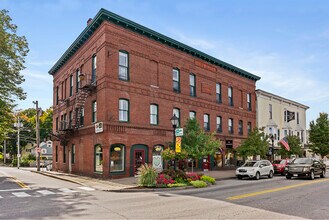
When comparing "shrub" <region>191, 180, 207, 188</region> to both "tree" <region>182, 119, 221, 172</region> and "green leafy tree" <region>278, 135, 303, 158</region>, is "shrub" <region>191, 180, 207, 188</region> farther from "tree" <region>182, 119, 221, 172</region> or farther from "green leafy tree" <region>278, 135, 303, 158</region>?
"green leafy tree" <region>278, 135, 303, 158</region>

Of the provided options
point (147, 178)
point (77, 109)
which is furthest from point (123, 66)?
point (147, 178)

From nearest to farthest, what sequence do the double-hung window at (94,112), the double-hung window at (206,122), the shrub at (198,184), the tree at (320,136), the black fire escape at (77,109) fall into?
1. the shrub at (198,184)
2. the double-hung window at (94,112)
3. the black fire escape at (77,109)
4. the double-hung window at (206,122)
5. the tree at (320,136)

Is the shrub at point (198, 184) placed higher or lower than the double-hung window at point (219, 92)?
lower

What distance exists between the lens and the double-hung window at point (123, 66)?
2481cm

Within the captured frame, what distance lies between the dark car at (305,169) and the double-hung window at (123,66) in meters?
14.9

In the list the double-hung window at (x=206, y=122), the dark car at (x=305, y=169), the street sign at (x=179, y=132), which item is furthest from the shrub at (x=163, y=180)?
the double-hung window at (x=206, y=122)

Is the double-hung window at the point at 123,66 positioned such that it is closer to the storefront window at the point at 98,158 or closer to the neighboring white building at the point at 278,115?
the storefront window at the point at 98,158

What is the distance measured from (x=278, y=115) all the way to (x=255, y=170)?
23.6 metres

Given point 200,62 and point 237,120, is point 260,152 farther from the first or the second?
point 200,62

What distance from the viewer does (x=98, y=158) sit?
2456 centimetres

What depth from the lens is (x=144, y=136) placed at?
25547 millimetres

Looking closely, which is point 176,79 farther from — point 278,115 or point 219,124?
point 278,115

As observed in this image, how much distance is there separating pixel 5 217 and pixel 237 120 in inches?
1227

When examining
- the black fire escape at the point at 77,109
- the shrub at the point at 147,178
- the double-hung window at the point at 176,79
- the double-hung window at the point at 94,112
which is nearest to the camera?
the shrub at the point at 147,178
